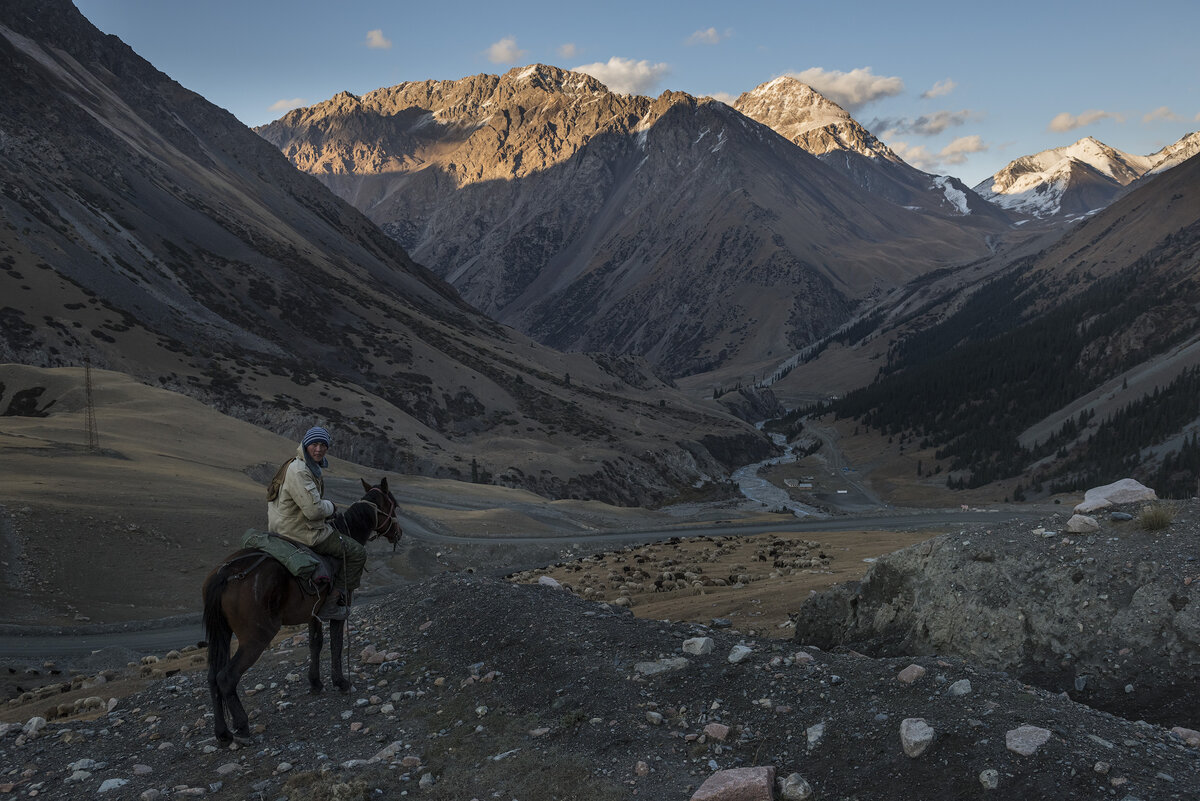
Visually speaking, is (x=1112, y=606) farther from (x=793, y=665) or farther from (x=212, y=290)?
(x=212, y=290)

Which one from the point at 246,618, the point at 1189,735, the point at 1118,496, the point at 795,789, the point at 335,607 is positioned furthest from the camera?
the point at 1118,496

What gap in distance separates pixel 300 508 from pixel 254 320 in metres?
123

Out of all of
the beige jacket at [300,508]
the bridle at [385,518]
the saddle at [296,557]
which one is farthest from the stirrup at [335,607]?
the bridle at [385,518]

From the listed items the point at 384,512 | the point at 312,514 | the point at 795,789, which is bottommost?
the point at 795,789

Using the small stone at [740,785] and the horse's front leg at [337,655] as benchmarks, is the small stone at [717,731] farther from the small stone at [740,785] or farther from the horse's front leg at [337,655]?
the horse's front leg at [337,655]

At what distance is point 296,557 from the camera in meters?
12.6

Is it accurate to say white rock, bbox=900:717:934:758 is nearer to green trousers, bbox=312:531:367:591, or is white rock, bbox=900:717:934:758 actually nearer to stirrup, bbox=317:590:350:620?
green trousers, bbox=312:531:367:591

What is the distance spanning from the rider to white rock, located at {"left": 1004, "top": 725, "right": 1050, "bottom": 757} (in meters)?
9.99

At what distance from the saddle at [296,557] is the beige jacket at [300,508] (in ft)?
0.57

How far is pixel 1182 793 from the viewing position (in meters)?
7.47

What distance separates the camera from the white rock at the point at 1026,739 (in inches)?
326

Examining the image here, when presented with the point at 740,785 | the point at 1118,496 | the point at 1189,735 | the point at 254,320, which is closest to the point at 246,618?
the point at 740,785

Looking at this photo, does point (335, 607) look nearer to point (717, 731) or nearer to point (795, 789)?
point (717, 731)

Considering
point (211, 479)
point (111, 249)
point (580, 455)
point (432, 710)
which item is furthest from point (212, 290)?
point (432, 710)
